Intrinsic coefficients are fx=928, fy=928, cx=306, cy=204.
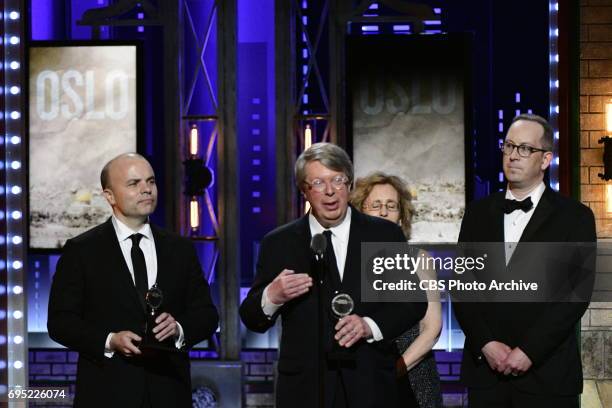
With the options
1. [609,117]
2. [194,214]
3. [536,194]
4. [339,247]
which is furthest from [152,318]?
[609,117]

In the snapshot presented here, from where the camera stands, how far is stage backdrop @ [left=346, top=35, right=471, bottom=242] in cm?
575

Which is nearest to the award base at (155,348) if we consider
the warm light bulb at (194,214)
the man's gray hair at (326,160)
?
the man's gray hair at (326,160)

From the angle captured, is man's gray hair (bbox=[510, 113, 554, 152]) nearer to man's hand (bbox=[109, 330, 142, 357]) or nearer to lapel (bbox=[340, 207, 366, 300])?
lapel (bbox=[340, 207, 366, 300])

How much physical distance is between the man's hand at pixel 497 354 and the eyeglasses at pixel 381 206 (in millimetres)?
648

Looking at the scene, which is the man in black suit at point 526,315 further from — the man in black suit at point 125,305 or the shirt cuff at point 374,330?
the man in black suit at point 125,305

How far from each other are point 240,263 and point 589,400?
2305mm

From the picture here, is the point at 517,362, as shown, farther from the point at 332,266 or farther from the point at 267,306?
the point at 267,306

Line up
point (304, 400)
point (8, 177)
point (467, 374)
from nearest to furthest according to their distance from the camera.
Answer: point (304, 400), point (467, 374), point (8, 177)

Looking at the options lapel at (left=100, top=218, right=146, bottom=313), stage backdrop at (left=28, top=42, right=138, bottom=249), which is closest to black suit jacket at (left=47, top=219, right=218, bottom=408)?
lapel at (left=100, top=218, right=146, bottom=313)

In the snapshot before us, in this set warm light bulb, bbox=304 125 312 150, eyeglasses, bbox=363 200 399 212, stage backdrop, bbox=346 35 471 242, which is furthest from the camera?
warm light bulb, bbox=304 125 312 150

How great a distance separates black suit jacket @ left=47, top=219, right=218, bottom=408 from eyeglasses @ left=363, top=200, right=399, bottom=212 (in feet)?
2.58

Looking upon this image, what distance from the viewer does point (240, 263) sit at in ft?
19.9

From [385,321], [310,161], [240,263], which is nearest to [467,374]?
[385,321]

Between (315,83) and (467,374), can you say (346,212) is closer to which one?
(467,374)
